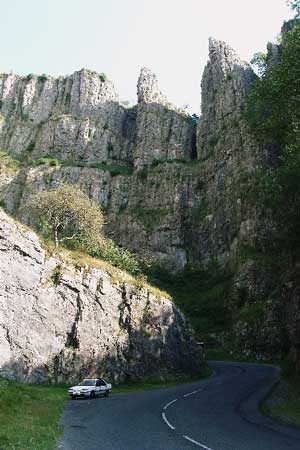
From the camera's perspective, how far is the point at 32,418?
18094mm

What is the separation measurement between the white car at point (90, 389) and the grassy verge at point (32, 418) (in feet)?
2.56

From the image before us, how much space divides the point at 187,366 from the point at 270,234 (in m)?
37.6

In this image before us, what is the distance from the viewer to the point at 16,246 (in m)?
37.6

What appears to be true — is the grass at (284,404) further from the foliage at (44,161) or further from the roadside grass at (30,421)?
the foliage at (44,161)

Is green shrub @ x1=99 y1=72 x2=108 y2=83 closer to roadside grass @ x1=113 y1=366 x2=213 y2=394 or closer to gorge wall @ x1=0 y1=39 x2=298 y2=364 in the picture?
gorge wall @ x1=0 y1=39 x2=298 y2=364

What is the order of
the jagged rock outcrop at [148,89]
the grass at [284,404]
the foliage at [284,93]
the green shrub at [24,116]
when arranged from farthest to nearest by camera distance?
the green shrub at [24,116], the jagged rock outcrop at [148,89], the foliage at [284,93], the grass at [284,404]

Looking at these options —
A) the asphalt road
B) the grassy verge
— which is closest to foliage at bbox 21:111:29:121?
the grassy verge

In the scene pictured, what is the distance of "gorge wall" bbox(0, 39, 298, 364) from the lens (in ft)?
256

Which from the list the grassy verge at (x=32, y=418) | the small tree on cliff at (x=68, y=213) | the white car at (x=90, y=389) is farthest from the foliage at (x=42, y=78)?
the white car at (x=90, y=389)

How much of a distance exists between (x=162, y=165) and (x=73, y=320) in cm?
6862

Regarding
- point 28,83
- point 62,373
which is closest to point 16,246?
point 62,373

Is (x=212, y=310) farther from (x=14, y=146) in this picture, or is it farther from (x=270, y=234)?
(x=14, y=146)

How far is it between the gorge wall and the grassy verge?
4308 cm

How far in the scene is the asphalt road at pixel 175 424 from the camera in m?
13.9
